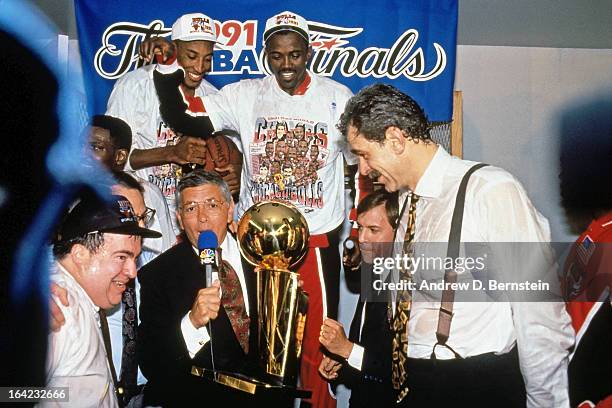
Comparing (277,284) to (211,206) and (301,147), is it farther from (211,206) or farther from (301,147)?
(301,147)

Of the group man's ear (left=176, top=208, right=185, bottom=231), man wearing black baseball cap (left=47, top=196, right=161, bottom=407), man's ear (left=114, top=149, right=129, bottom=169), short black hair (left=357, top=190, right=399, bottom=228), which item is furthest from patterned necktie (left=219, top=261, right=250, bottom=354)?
man's ear (left=114, top=149, right=129, bottom=169)

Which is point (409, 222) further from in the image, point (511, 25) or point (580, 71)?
point (580, 71)

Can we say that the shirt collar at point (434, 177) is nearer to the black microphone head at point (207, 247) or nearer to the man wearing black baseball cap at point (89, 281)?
the black microphone head at point (207, 247)

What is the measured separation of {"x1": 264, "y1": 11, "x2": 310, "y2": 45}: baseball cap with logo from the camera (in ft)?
11.6

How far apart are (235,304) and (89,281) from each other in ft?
2.26

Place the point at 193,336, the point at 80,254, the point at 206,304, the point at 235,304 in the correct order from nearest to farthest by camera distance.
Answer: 1. the point at 80,254
2. the point at 206,304
3. the point at 193,336
4. the point at 235,304

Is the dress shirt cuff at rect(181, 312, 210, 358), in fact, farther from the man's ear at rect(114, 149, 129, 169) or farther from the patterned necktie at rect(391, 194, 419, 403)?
the man's ear at rect(114, 149, 129, 169)

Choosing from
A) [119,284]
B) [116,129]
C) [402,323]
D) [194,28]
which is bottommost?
[402,323]

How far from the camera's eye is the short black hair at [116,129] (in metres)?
3.63

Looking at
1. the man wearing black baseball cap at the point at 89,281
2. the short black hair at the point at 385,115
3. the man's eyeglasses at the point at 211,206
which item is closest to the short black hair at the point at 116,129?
the man's eyeglasses at the point at 211,206

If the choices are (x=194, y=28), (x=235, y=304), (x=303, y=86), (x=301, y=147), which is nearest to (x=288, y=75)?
(x=303, y=86)

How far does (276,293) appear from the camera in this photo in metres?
2.82

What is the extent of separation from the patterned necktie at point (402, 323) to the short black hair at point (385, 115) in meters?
0.25

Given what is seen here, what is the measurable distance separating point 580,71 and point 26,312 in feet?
12.1
